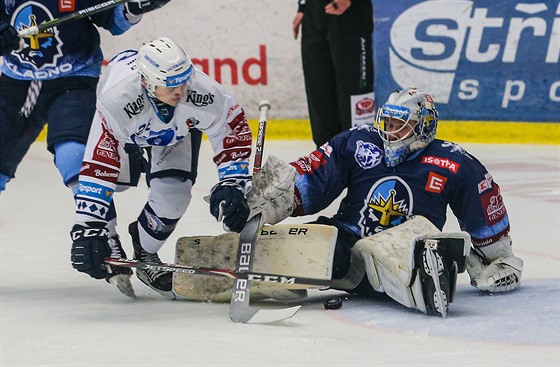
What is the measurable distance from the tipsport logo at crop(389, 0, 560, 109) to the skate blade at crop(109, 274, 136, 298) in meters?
3.21

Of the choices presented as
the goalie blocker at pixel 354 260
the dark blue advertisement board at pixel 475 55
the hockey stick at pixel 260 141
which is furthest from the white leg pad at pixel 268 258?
the dark blue advertisement board at pixel 475 55

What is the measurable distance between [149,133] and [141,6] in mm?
694

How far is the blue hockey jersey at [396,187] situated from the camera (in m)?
3.94

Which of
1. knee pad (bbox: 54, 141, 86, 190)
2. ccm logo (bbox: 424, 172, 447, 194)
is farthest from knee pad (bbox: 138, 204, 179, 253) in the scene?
ccm logo (bbox: 424, 172, 447, 194)

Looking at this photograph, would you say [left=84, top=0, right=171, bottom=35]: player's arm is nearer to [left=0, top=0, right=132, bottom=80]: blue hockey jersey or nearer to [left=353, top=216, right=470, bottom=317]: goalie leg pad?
[left=0, top=0, right=132, bottom=80]: blue hockey jersey

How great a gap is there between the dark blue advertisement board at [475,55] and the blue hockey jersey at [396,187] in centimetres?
286

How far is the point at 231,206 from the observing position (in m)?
3.70

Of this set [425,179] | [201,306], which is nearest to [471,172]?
[425,179]

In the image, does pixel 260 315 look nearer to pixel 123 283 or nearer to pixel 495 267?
pixel 123 283

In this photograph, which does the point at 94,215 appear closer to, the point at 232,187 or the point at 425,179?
the point at 232,187

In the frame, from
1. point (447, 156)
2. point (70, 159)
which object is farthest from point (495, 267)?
point (70, 159)

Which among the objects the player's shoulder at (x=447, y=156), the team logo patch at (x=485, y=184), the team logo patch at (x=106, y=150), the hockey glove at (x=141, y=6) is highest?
the hockey glove at (x=141, y=6)

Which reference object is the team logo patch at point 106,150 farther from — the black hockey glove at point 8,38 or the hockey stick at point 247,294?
the black hockey glove at point 8,38

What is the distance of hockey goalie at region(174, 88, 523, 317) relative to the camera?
382cm
